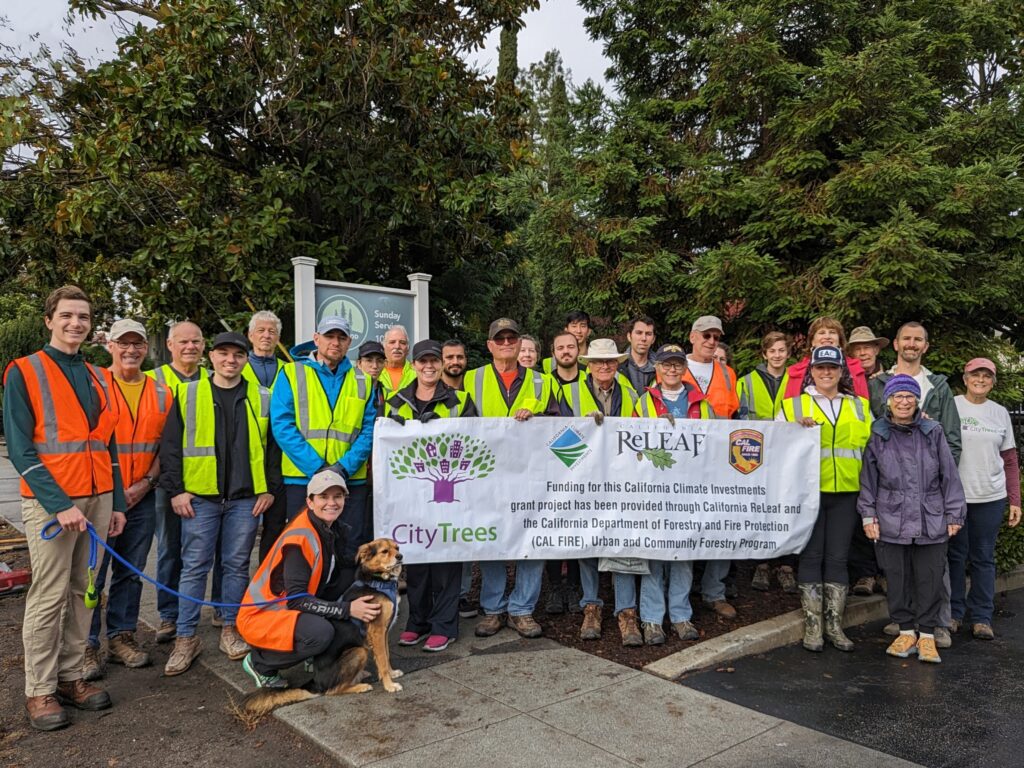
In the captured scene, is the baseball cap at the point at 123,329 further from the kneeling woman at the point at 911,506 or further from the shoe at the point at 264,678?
the kneeling woman at the point at 911,506

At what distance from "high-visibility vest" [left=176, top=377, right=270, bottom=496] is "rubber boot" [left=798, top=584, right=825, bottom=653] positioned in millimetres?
3844

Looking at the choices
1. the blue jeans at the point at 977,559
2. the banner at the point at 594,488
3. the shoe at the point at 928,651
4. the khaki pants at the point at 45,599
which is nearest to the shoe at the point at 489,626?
the banner at the point at 594,488

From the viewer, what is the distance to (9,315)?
31.3m

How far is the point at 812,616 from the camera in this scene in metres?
5.04

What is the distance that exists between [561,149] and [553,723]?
6526mm

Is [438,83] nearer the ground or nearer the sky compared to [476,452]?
nearer the sky

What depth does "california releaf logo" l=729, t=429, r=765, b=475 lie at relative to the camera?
5375 millimetres

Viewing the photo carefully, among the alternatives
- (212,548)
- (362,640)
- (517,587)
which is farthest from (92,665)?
(517,587)

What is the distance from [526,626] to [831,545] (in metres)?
2.25

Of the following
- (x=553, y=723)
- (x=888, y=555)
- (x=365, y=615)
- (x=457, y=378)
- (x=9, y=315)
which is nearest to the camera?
(x=553, y=723)

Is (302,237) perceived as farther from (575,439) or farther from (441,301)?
(575,439)

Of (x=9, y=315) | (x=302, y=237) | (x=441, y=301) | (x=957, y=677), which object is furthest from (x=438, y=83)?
(x=9, y=315)

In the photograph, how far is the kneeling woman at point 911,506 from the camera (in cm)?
485

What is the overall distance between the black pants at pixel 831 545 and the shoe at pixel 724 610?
0.59 m
